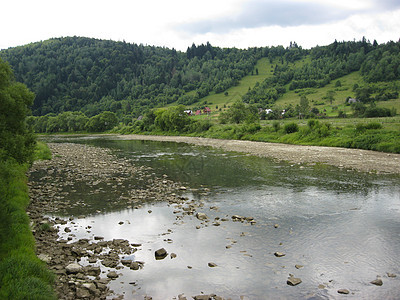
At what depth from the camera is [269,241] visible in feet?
40.5

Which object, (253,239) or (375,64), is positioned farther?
(375,64)

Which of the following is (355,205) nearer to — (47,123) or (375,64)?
(47,123)

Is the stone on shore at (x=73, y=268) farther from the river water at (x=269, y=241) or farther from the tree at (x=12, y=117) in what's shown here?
the tree at (x=12, y=117)

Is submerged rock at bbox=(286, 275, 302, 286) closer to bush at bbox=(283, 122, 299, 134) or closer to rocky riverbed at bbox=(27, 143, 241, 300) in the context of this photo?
rocky riverbed at bbox=(27, 143, 241, 300)

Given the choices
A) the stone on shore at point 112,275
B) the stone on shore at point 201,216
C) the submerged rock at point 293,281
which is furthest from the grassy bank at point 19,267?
the stone on shore at point 201,216

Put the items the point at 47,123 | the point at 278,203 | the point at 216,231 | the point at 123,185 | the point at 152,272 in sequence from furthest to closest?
the point at 47,123 < the point at 123,185 < the point at 278,203 < the point at 216,231 < the point at 152,272

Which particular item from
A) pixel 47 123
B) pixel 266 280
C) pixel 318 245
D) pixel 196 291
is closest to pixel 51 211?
pixel 196 291

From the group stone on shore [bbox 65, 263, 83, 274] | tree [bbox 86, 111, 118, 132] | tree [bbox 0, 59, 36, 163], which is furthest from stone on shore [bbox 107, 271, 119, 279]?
tree [bbox 86, 111, 118, 132]

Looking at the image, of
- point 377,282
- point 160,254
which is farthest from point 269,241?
point 160,254

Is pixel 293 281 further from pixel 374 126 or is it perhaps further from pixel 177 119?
pixel 177 119

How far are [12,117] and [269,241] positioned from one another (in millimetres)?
18573

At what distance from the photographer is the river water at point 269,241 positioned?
29.9 ft

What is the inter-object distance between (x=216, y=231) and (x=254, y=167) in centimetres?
2018

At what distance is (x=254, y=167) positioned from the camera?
3294 centimetres
